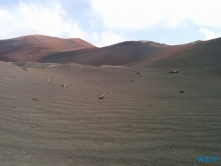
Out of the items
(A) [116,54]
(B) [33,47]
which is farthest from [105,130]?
(B) [33,47]

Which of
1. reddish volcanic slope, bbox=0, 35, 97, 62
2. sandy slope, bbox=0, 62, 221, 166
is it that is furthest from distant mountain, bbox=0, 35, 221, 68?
sandy slope, bbox=0, 62, 221, 166

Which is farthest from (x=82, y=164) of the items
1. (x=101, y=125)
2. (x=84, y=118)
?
(x=84, y=118)

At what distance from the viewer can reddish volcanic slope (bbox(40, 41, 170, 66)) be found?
30467 mm

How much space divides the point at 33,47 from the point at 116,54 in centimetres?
2055

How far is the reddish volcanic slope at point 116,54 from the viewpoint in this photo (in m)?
30.5

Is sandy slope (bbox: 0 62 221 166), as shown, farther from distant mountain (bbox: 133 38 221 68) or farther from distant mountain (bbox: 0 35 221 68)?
distant mountain (bbox: 0 35 221 68)

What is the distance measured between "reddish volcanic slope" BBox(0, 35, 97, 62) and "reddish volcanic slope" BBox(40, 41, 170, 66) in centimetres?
428

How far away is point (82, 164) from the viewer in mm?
2576

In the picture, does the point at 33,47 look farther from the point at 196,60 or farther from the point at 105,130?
the point at 105,130

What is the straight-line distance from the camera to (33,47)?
4669 cm

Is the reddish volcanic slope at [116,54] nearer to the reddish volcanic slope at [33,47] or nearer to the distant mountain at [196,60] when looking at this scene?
the reddish volcanic slope at [33,47]

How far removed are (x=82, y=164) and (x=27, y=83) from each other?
487 cm

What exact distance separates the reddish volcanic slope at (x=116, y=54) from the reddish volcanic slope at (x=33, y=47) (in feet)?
14.0

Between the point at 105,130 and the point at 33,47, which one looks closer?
the point at 105,130
